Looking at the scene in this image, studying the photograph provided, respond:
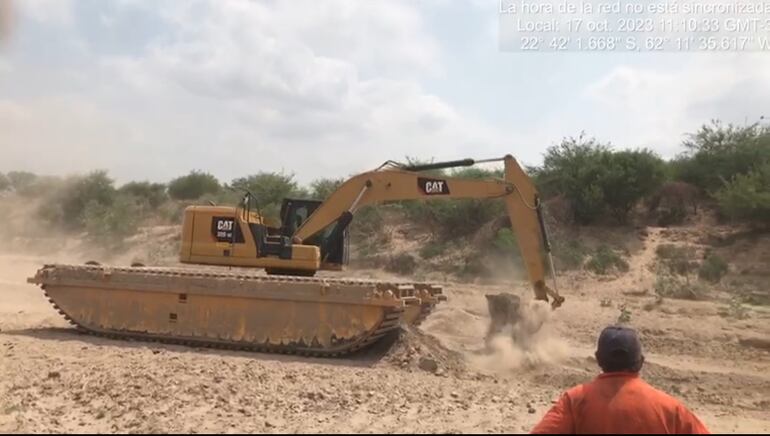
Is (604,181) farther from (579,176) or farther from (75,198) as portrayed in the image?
(75,198)

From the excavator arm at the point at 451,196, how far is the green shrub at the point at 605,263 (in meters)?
10.6

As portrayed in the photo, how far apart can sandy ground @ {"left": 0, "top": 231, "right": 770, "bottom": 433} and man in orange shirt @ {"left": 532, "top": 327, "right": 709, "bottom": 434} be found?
2.94 meters

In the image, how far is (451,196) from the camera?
1227 cm

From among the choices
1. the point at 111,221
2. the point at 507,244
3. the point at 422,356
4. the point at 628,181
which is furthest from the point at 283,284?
the point at 111,221

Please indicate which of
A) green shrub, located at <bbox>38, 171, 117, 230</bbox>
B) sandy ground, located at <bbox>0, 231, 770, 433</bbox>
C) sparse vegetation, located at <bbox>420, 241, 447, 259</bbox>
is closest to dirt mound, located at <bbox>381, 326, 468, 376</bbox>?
sandy ground, located at <bbox>0, 231, 770, 433</bbox>

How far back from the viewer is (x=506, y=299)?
38.8 feet

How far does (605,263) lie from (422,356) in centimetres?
1322

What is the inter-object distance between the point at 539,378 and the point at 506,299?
1.95 metres

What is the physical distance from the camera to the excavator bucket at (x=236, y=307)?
1070 centimetres

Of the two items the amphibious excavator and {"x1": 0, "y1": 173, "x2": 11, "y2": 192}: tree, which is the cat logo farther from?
{"x1": 0, "y1": 173, "x2": 11, "y2": 192}: tree

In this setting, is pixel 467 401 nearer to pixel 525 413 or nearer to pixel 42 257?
pixel 525 413

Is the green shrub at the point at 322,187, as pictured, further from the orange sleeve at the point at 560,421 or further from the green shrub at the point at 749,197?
the orange sleeve at the point at 560,421

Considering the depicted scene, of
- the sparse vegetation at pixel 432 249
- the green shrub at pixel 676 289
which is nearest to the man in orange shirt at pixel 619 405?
the green shrub at pixel 676 289

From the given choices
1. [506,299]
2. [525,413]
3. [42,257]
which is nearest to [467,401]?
[525,413]
